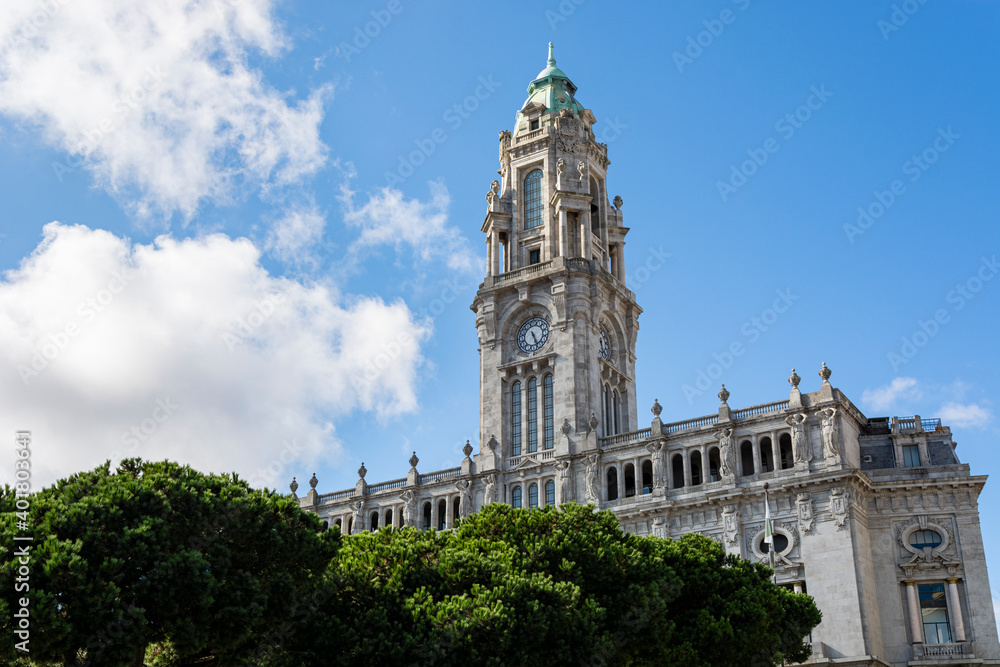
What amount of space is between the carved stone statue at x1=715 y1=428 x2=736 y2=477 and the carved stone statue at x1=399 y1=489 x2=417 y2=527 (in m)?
23.3

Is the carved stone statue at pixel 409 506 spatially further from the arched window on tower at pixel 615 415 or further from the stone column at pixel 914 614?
the stone column at pixel 914 614

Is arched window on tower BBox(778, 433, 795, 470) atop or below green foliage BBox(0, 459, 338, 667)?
atop

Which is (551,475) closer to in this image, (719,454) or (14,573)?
(719,454)

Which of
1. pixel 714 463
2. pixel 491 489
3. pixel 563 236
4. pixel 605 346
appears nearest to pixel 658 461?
pixel 714 463

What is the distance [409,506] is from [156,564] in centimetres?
4380

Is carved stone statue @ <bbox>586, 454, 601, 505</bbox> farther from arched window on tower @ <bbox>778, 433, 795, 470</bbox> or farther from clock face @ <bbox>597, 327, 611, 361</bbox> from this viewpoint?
arched window on tower @ <bbox>778, 433, 795, 470</bbox>

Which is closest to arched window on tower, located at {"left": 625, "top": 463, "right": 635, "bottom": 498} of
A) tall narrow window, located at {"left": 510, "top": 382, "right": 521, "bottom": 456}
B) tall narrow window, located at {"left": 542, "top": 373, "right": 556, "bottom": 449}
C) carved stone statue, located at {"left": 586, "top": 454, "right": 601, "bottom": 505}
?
carved stone statue, located at {"left": 586, "top": 454, "right": 601, "bottom": 505}

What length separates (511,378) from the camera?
7931 centimetres

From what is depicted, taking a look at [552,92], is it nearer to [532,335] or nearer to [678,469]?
[532,335]

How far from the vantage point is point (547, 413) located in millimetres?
76312

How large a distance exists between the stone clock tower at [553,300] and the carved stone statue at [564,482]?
0.86m

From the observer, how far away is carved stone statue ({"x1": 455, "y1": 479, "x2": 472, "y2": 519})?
2926 inches

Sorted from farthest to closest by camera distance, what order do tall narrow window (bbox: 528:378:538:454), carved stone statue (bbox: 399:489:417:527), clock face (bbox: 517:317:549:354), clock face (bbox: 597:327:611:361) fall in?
clock face (bbox: 597:327:611:361) < clock face (bbox: 517:317:549:354) < carved stone statue (bbox: 399:489:417:527) < tall narrow window (bbox: 528:378:538:454)

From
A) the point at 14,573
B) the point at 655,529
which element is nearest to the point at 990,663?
the point at 655,529
